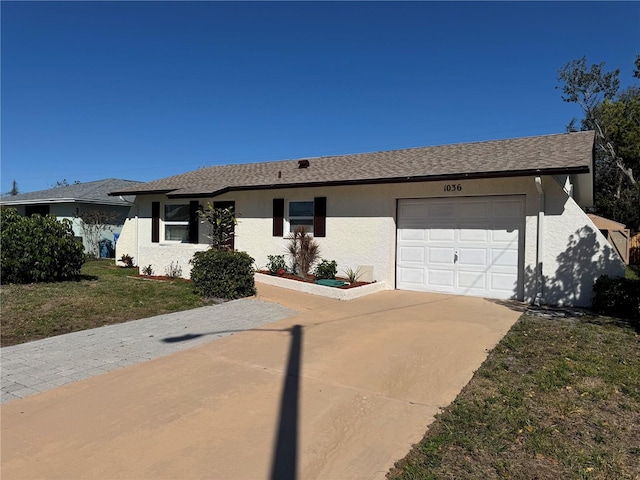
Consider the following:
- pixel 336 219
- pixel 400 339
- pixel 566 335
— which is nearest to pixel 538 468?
pixel 400 339

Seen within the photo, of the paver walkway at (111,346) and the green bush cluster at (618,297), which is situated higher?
the green bush cluster at (618,297)

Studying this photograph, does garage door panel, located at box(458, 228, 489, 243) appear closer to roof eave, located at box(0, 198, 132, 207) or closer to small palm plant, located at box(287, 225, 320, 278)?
small palm plant, located at box(287, 225, 320, 278)

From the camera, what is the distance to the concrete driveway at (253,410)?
10.7 ft

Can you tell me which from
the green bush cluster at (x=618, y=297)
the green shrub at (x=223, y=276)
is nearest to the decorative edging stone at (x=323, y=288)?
the green shrub at (x=223, y=276)

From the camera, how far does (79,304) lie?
880 cm

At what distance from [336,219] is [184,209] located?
20.2 feet

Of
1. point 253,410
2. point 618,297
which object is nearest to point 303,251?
point 618,297

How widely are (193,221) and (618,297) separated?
12210 mm

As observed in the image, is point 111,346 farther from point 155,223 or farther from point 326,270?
point 155,223

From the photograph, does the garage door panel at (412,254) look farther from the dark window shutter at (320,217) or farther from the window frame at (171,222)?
the window frame at (171,222)

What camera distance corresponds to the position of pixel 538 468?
3.24 meters

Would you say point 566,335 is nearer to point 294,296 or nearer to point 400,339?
point 400,339

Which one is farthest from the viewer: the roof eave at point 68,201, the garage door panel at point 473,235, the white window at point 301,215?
the roof eave at point 68,201

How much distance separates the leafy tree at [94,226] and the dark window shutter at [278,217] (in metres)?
12.1
